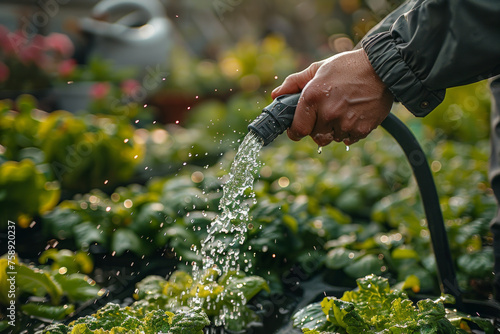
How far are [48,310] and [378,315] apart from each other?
2.88 feet

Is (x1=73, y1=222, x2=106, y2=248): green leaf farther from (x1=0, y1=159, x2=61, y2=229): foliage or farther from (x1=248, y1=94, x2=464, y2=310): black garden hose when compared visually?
(x1=248, y1=94, x2=464, y2=310): black garden hose

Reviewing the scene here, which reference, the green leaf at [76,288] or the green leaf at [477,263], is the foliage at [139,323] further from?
the green leaf at [477,263]

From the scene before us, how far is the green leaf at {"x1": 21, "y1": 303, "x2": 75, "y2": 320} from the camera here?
130 centimetres

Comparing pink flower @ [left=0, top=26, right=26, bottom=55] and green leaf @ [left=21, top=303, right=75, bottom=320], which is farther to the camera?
pink flower @ [left=0, top=26, right=26, bottom=55]

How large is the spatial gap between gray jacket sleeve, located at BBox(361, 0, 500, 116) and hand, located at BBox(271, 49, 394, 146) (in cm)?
3

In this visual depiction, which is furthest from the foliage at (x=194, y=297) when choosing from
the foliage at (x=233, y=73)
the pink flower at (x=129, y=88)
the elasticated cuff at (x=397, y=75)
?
→ the foliage at (x=233, y=73)

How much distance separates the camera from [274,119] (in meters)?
1.03

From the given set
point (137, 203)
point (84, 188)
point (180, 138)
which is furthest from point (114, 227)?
point (180, 138)

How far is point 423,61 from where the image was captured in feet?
3.34

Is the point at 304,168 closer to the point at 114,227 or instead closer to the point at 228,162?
the point at 228,162

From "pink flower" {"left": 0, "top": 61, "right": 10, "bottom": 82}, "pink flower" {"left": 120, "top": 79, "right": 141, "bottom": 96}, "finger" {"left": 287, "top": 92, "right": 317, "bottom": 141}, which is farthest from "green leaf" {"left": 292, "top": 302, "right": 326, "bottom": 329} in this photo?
"pink flower" {"left": 0, "top": 61, "right": 10, "bottom": 82}

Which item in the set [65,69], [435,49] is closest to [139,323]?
[435,49]

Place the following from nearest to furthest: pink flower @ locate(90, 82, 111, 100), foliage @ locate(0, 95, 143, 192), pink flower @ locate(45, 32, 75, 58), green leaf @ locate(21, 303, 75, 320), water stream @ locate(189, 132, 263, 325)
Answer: water stream @ locate(189, 132, 263, 325) → green leaf @ locate(21, 303, 75, 320) → foliage @ locate(0, 95, 143, 192) → pink flower @ locate(90, 82, 111, 100) → pink flower @ locate(45, 32, 75, 58)

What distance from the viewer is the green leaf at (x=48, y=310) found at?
1304 millimetres
